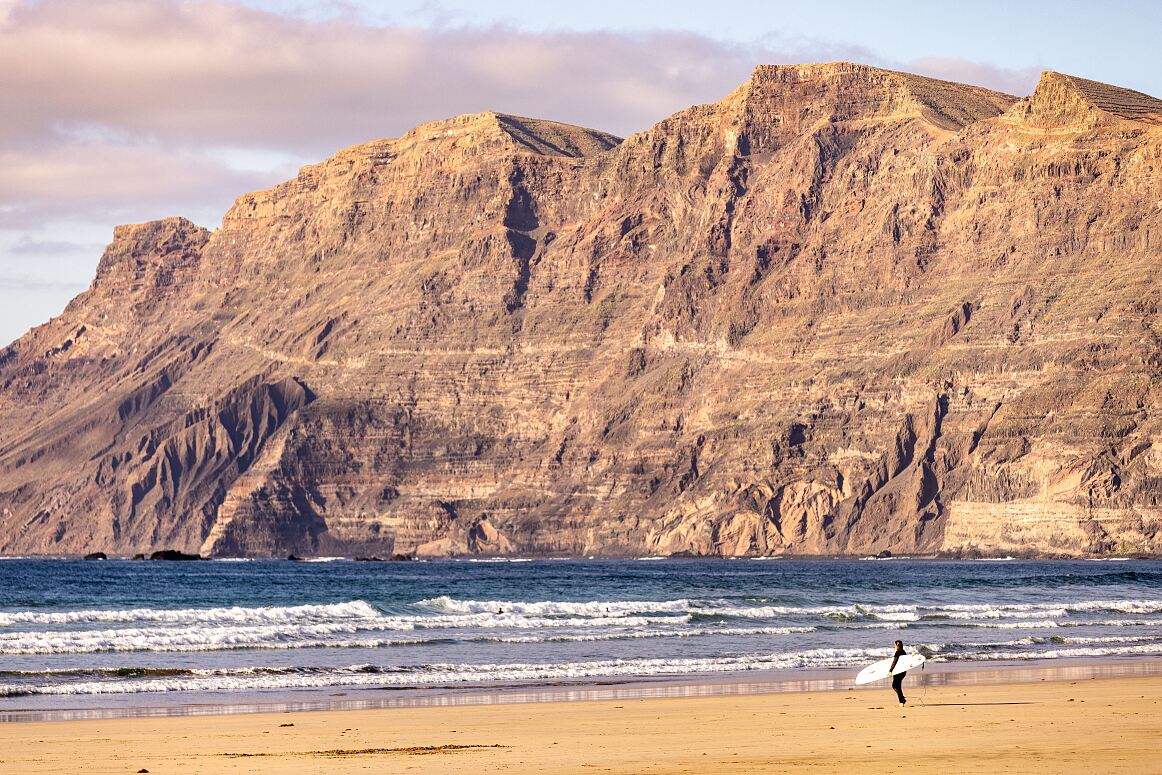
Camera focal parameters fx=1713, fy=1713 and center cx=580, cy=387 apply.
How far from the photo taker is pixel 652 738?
3706cm

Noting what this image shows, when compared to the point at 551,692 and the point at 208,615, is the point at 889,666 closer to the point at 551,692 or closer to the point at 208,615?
the point at 551,692

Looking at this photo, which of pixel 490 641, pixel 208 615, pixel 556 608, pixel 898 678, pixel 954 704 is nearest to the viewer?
pixel 954 704

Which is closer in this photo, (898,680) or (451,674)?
(898,680)

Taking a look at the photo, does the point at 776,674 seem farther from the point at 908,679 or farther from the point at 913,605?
the point at 913,605

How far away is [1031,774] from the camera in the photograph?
3066cm

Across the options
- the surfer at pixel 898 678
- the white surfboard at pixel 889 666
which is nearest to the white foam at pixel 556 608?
the white surfboard at pixel 889 666

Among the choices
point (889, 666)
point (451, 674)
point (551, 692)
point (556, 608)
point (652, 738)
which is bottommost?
point (556, 608)

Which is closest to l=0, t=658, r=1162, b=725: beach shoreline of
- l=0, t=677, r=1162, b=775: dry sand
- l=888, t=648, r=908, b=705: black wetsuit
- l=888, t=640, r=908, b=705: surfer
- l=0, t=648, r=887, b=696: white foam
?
l=0, t=648, r=887, b=696: white foam

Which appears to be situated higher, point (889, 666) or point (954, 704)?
point (889, 666)

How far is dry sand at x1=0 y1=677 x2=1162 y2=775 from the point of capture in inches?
1287

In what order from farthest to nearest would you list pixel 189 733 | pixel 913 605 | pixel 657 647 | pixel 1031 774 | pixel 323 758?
pixel 913 605 < pixel 657 647 < pixel 189 733 < pixel 323 758 < pixel 1031 774

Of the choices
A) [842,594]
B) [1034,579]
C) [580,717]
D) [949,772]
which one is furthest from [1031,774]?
[1034,579]

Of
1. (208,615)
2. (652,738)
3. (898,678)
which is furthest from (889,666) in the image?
(208,615)

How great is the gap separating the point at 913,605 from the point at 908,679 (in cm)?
4152
